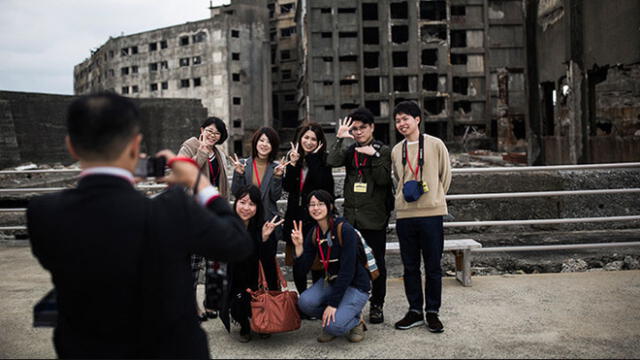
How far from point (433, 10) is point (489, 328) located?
3922 centimetres

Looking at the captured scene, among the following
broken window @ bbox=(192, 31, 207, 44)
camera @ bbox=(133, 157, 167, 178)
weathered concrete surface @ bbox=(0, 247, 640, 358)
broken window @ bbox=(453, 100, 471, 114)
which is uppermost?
broken window @ bbox=(192, 31, 207, 44)

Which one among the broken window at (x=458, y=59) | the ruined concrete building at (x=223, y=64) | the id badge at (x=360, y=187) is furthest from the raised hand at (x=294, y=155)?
the ruined concrete building at (x=223, y=64)

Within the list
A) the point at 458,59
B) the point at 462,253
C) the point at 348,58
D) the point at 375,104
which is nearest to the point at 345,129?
the point at 462,253

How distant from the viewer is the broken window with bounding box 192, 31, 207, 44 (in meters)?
47.7

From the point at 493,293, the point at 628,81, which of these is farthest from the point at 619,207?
the point at 493,293

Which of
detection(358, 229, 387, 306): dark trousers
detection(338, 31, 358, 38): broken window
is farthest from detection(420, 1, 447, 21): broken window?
detection(358, 229, 387, 306): dark trousers

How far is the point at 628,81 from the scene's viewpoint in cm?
1035

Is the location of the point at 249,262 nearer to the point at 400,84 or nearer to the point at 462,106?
the point at 400,84

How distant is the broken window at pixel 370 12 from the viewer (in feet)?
130

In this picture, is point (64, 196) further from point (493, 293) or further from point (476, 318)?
point (493, 293)

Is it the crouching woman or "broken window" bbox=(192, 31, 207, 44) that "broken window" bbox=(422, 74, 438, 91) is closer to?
"broken window" bbox=(192, 31, 207, 44)

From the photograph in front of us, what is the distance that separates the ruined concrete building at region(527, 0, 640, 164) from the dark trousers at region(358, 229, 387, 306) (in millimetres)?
6760

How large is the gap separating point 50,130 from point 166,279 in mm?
26994

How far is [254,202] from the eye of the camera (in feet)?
12.3
